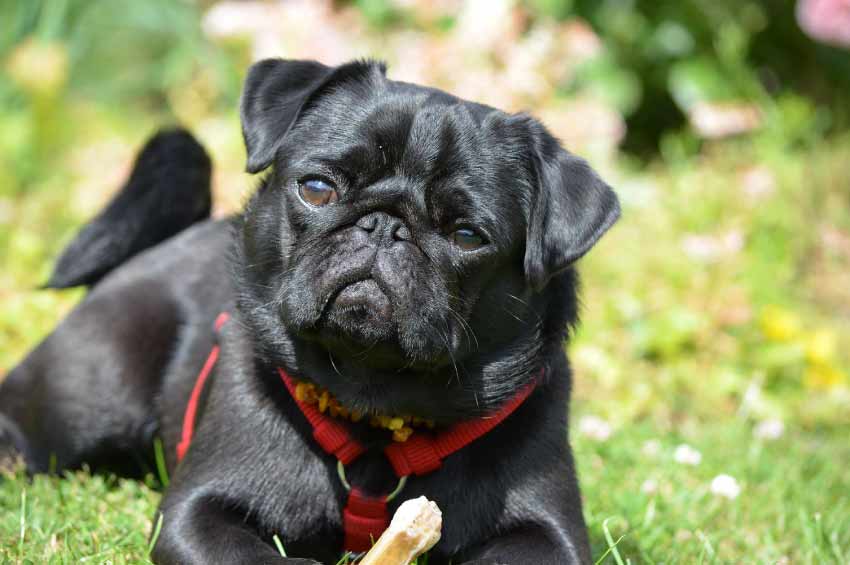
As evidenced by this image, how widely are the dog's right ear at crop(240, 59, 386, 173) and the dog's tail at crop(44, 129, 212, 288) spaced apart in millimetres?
1164

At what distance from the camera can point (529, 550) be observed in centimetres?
253

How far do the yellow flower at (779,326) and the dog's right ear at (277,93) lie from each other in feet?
9.79

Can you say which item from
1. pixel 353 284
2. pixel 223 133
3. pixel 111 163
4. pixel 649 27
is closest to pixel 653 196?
pixel 649 27

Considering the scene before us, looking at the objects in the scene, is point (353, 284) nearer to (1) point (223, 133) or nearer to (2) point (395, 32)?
(1) point (223, 133)

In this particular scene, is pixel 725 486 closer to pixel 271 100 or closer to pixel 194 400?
pixel 194 400

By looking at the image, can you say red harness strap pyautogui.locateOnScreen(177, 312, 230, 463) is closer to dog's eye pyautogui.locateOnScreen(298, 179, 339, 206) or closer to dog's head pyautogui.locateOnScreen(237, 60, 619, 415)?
dog's head pyautogui.locateOnScreen(237, 60, 619, 415)

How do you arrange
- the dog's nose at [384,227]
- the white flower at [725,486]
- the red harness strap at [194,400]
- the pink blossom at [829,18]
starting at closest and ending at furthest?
1. the dog's nose at [384,227]
2. the red harness strap at [194,400]
3. the white flower at [725,486]
4. the pink blossom at [829,18]

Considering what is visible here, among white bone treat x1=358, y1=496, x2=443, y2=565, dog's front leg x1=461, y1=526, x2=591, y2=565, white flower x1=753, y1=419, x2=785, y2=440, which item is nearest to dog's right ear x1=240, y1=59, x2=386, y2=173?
white bone treat x1=358, y1=496, x2=443, y2=565

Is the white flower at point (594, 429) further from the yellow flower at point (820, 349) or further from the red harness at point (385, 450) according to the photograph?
the red harness at point (385, 450)

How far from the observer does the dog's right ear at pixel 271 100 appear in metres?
2.74

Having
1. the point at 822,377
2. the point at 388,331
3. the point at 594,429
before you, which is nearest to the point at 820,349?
the point at 822,377

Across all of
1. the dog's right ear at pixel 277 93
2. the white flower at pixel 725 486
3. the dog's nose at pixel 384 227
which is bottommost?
the white flower at pixel 725 486

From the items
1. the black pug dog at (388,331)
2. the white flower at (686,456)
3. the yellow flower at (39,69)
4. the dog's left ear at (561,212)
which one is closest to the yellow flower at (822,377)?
the white flower at (686,456)

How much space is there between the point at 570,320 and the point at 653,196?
391 centimetres
